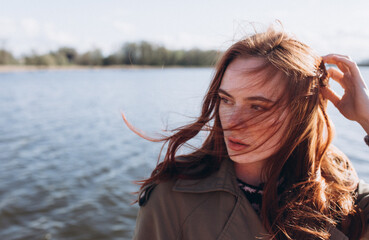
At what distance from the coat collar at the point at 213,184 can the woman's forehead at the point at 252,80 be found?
1.56 ft

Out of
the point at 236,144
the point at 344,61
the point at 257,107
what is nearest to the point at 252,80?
the point at 257,107

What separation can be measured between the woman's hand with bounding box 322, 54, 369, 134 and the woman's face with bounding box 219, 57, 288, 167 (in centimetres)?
44

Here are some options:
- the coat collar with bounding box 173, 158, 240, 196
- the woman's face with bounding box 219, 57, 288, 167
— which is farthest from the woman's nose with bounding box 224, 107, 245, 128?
the coat collar with bounding box 173, 158, 240, 196

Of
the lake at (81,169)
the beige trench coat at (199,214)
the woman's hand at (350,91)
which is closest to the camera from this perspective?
the beige trench coat at (199,214)

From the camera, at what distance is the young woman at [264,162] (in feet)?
5.38

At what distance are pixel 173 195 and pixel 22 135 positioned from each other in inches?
452

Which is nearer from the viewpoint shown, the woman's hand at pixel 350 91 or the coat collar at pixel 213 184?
the coat collar at pixel 213 184

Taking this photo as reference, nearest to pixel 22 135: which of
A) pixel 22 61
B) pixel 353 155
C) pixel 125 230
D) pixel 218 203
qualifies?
pixel 125 230

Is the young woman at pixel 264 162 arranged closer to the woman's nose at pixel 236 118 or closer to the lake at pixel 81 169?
the woman's nose at pixel 236 118

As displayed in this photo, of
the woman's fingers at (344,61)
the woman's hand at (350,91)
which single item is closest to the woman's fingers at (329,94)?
the woman's hand at (350,91)

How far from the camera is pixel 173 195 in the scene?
5.49 feet

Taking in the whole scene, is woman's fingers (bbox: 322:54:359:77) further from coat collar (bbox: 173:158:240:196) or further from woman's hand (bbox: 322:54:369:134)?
coat collar (bbox: 173:158:240:196)

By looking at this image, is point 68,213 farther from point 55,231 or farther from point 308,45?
point 308,45

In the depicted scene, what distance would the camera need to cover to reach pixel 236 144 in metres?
1.72
